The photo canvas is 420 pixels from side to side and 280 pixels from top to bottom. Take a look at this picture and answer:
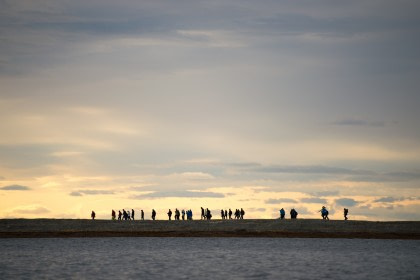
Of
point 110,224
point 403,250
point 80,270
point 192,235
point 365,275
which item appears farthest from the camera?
point 110,224

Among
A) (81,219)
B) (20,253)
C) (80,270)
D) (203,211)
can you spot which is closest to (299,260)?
(80,270)

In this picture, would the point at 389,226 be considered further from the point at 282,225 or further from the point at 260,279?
the point at 260,279

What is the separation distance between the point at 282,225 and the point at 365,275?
3800 cm

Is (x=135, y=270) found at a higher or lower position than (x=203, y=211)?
lower

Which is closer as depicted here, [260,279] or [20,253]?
[260,279]

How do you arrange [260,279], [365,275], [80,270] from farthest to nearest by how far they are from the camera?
[80,270] < [365,275] < [260,279]

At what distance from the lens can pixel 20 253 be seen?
227 feet

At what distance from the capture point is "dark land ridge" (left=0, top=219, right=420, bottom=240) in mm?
84812

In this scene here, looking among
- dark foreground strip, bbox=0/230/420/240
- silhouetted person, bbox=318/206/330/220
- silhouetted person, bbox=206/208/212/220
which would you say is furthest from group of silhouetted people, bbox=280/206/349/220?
silhouetted person, bbox=206/208/212/220

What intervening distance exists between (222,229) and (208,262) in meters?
28.1

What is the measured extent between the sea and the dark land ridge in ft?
11.0

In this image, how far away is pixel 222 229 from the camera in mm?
87375

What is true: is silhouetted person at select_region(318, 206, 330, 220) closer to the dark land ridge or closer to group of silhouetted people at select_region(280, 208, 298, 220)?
the dark land ridge

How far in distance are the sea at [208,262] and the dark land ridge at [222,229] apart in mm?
3339
